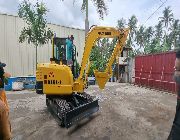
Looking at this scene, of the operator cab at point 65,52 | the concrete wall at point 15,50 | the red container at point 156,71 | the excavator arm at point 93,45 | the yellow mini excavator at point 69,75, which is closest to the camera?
the yellow mini excavator at point 69,75

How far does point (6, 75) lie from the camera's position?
3.40m

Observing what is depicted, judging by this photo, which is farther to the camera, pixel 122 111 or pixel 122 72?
pixel 122 72

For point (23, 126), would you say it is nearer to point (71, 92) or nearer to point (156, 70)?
point (71, 92)

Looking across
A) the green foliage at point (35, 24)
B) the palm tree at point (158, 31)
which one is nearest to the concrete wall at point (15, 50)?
the green foliage at point (35, 24)

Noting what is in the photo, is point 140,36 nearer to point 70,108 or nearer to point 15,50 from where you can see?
point 15,50

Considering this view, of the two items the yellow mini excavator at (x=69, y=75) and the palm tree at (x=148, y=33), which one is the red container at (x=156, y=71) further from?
the palm tree at (x=148, y=33)

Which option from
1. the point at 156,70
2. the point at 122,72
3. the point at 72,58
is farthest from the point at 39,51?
the point at 72,58

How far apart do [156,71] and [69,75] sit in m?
11.0

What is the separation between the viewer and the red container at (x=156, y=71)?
17.5 m

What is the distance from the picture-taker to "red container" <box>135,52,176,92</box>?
17469 mm

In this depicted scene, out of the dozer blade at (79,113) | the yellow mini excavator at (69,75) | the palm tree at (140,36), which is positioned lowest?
the dozer blade at (79,113)

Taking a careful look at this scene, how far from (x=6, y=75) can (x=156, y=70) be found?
1687cm

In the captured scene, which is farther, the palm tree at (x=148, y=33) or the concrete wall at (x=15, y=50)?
the palm tree at (x=148, y=33)

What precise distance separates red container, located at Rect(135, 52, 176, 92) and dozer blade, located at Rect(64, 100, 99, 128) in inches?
330
